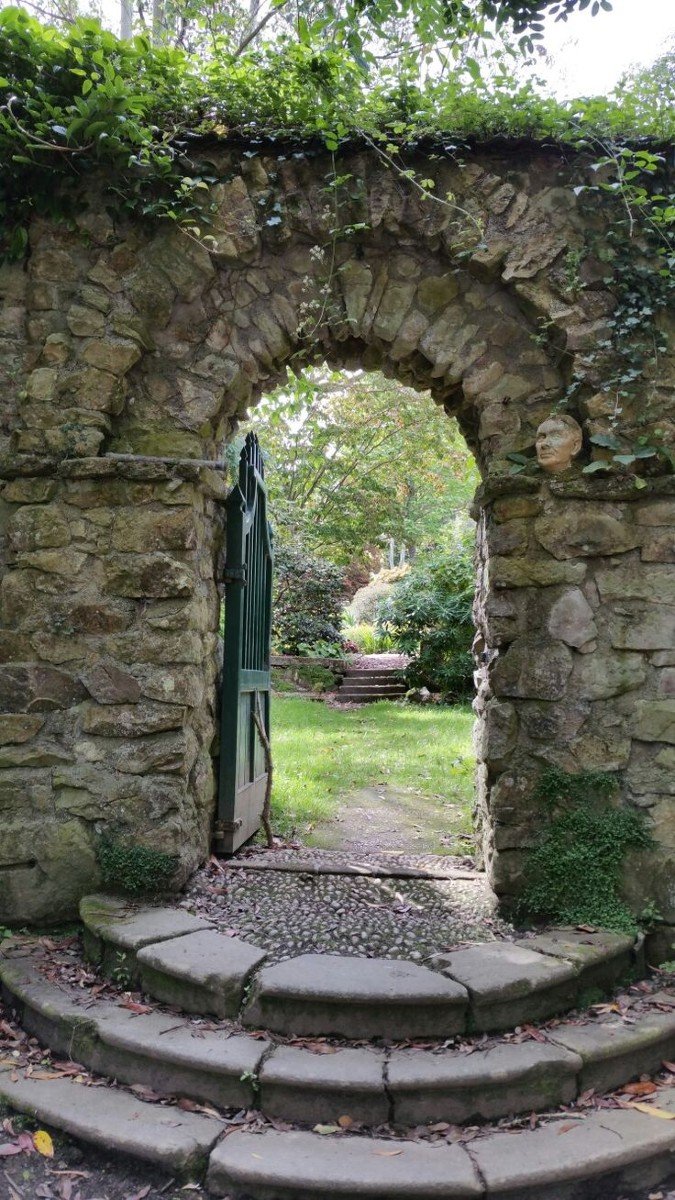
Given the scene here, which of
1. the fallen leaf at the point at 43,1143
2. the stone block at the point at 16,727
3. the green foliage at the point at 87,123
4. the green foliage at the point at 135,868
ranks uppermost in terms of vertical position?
the green foliage at the point at 87,123

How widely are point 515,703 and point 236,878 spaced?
1.53 meters

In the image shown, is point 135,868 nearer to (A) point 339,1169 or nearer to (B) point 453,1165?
(A) point 339,1169

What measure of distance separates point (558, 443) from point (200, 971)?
251cm

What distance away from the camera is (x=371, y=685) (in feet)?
36.8

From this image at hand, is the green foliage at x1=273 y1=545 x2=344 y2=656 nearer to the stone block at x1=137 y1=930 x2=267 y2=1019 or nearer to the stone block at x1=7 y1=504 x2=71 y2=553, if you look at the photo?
the stone block at x1=7 y1=504 x2=71 y2=553

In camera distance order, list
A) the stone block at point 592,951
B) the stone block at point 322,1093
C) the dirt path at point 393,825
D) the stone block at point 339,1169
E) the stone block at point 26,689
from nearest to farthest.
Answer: the stone block at point 339,1169, the stone block at point 322,1093, the stone block at point 592,951, the stone block at point 26,689, the dirt path at point 393,825

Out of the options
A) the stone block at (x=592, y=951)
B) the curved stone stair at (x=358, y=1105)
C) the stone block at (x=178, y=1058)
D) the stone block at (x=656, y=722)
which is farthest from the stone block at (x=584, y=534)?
the stone block at (x=178, y=1058)

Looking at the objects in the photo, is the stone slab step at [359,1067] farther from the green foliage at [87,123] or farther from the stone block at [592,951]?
the green foliage at [87,123]

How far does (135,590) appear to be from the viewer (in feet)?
10.6

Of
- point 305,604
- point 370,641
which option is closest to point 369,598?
point 370,641

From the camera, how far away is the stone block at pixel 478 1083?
7.14 feet

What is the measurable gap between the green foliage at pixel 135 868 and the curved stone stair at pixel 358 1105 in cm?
58

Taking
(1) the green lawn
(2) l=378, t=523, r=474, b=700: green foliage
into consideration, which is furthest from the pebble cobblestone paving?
(2) l=378, t=523, r=474, b=700: green foliage

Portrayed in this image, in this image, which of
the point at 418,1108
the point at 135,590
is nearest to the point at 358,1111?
the point at 418,1108
